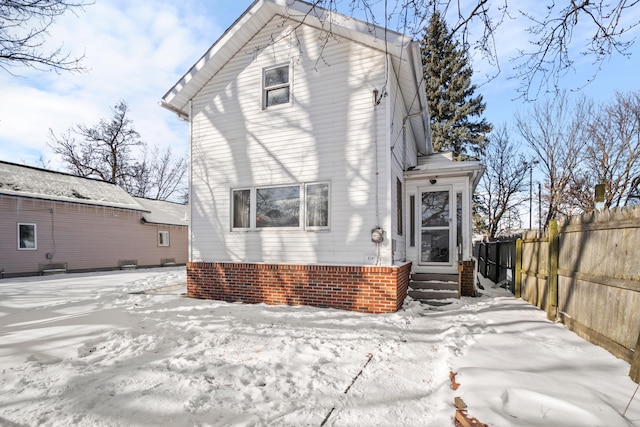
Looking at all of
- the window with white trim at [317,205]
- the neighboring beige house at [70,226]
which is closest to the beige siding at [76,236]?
the neighboring beige house at [70,226]

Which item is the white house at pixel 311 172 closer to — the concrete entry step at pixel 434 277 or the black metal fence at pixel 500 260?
the concrete entry step at pixel 434 277

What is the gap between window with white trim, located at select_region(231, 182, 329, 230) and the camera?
21.5 ft

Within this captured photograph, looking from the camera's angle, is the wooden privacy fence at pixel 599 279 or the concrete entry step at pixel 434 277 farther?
the concrete entry step at pixel 434 277

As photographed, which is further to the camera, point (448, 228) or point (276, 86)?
point (448, 228)

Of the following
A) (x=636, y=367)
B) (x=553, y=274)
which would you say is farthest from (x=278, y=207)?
(x=636, y=367)

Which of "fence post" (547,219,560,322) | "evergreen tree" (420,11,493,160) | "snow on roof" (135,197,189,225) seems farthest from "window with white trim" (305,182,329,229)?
"evergreen tree" (420,11,493,160)

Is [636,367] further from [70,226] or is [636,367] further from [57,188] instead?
[57,188]

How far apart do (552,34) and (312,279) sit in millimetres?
5415

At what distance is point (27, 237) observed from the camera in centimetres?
1296

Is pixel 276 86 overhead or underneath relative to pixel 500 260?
overhead

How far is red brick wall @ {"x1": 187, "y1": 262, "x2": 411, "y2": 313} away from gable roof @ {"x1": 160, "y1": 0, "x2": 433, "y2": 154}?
3532mm

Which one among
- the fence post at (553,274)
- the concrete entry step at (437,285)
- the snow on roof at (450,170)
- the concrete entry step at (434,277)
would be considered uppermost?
the snow on roof at (450,170)

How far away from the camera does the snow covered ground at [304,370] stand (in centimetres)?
248

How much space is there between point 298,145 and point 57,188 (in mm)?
14225
